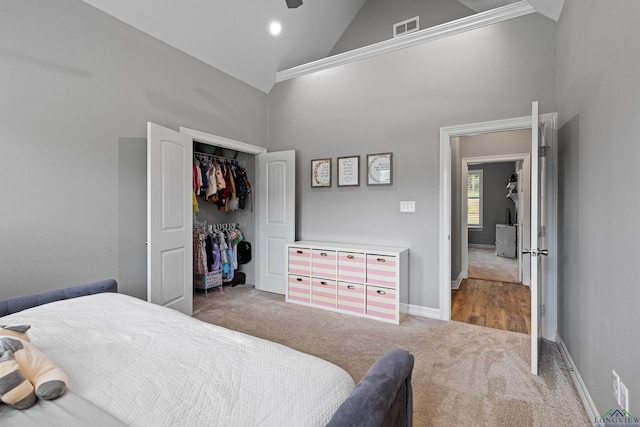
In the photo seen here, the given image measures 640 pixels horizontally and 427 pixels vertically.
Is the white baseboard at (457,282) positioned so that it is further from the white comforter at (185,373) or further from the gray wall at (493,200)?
the gray wall at (493,200)

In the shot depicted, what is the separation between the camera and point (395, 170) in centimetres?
345

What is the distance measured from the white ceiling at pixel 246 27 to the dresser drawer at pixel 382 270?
2.60 m

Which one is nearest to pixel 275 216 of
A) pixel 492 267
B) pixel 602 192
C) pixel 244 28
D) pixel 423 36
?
pixel 244 28

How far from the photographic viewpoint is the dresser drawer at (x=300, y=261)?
141 inches

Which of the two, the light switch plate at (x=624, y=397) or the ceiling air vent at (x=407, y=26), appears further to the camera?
the ceiling air vent at (x=407, y=26)

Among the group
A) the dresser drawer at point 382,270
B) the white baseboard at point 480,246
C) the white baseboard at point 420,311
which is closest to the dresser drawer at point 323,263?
the dresser drawer at point 382,270

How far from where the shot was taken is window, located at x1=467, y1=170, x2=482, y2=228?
338 inches

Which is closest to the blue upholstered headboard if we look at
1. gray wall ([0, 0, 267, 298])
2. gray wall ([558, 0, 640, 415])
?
gray wall ([0, 0, 267, 298])

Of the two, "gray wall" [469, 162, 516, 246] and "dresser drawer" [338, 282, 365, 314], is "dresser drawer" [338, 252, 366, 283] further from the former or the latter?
"gray wall" [469, 162, 516, 246]

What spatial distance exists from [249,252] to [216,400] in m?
3.60

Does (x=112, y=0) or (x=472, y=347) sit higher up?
(x=112, y=0)

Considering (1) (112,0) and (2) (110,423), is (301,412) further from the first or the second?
(1) (112,0)

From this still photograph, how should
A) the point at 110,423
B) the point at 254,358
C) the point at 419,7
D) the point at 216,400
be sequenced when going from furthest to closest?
the point at 419,7, the point at 254,358, the point at 216,400, the point at 110,423

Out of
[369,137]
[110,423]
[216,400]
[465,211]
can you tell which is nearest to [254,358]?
[216,400]
